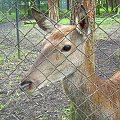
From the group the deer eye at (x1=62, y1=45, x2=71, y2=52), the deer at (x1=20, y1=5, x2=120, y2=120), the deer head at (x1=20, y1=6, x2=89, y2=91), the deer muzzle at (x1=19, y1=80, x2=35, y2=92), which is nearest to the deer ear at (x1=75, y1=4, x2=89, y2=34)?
the deer head at (x1=20, y1=6, x2=89, y2=91)

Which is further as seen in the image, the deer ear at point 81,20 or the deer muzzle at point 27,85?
the deer muzzle at point 27,85

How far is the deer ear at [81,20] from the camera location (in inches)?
103

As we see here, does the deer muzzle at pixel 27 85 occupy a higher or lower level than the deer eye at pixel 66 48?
lower

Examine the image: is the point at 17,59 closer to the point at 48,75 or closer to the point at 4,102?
the point at 4,102

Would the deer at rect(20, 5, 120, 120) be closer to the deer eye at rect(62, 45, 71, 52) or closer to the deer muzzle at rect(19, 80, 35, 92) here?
the deer eye at rect(62, 45, 71, 52)

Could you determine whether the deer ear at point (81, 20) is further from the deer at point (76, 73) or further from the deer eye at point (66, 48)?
the deer eye at point (66, 48)

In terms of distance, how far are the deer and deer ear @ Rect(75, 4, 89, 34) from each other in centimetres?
10

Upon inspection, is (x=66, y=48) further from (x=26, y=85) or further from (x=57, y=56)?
(x=26, y=85)

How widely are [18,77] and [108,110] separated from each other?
321 centimetres

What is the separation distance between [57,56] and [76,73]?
0.98 feet

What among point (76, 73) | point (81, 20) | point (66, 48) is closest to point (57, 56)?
point (66, 48)

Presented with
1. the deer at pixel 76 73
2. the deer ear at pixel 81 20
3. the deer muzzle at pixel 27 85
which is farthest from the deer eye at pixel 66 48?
the deer muzzle at pixel 27 85

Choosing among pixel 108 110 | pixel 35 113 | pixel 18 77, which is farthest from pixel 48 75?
pixel 18 77

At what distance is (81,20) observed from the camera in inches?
108
